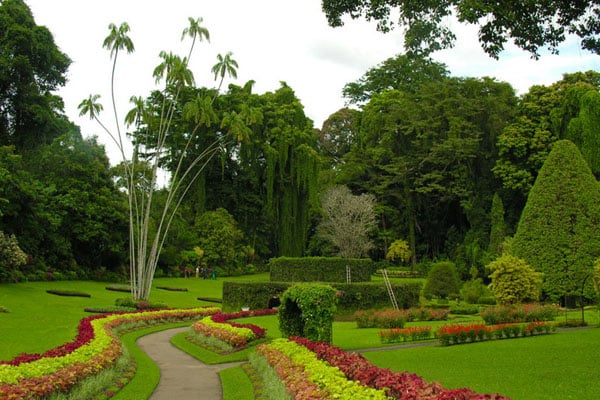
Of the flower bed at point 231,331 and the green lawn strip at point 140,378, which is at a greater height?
the flower bed at point 231,331

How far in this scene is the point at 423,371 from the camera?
36.1 feet

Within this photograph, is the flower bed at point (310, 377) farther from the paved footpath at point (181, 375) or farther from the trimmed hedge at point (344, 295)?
the trimmed hedge at point (344, 295)

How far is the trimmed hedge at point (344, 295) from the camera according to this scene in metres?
27.2

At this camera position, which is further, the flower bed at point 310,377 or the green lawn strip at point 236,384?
the green lawn strip at point 236,384

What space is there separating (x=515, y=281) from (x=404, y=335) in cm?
759

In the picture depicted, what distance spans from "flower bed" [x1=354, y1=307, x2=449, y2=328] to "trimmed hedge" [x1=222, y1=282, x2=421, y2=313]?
3.97 meters

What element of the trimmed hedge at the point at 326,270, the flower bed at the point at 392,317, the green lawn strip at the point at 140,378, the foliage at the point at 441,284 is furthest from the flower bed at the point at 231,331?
the foliage at the point at 441,284

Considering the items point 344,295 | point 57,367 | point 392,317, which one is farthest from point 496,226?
point 57,367

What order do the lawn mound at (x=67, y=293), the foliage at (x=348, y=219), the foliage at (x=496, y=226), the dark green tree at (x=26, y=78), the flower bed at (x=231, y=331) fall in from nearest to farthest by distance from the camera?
the flower bed at (x=231, y=331) < the lawn mound at (x=67, y=293) < the dark green tree at (x=26, y=78) < the foliage at (x=496, y=226) < the foliage at (x=348, y=219)

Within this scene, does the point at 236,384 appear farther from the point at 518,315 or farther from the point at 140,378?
the point at 518,315

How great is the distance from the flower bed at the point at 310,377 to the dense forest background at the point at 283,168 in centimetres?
2059

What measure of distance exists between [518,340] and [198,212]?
3618 centimetres

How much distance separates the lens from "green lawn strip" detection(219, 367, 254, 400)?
1027 cm

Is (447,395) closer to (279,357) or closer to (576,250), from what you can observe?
(279,357)
